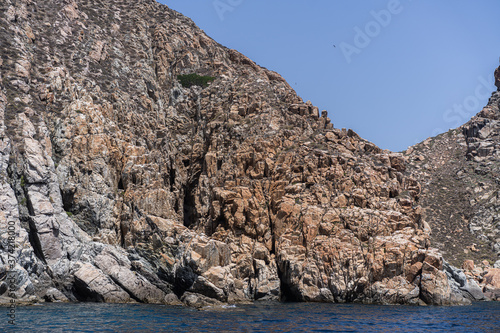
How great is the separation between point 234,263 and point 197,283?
653 inches

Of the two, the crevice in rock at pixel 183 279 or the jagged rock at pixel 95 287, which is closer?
the jagged rock at pixel 95 287

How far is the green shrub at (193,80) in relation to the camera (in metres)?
103

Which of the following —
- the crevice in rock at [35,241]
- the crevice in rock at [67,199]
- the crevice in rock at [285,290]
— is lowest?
the crevice in rock at [285,290]

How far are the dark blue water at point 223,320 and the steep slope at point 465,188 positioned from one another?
61077mm

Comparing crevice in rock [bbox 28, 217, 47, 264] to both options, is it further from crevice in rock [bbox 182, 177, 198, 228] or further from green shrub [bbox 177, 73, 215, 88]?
green shrub [bbox 177, 73, 215, 88]

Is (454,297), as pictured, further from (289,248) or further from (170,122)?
(170,122)

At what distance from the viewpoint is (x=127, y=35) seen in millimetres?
102188

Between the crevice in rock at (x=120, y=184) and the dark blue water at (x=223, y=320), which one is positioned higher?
the crevice in rock at (x=120, y=184)

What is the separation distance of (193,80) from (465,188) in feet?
313

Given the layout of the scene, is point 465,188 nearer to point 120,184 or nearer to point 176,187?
point 176,187

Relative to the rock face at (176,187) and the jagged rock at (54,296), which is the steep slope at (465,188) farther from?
the jagged rock at (54,296)

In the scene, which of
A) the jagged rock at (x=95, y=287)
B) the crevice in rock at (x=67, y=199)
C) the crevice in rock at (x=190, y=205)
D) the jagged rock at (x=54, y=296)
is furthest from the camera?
the crevice in rock at (x=190, y=205)

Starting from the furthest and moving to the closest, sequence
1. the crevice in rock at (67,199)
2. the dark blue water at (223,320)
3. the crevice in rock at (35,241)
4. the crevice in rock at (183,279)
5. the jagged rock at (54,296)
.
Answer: the crevice in rock at (67,199)
the crevice in rock at (183,279)
the crevice in rock at (35,241)
the jagged rock at (54,296)
the dark blue water at (223,320)

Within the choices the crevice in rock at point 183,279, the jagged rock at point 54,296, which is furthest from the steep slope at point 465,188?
the jagged rock at point 54,296
